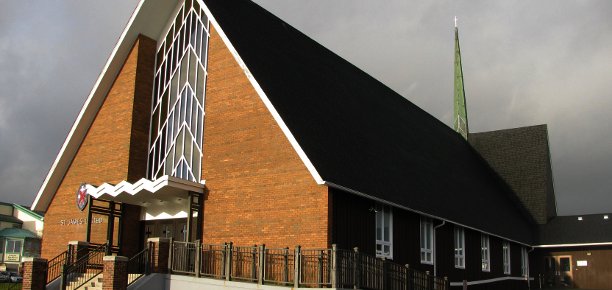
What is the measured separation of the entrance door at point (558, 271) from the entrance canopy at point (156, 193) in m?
25.3

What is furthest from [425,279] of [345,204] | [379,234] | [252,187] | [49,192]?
[49,192]

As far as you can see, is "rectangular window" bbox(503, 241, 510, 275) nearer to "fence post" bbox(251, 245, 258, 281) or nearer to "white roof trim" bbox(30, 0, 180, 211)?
"fence post" bbox(251, 245, 258, 281)

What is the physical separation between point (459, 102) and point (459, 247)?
2418 cm

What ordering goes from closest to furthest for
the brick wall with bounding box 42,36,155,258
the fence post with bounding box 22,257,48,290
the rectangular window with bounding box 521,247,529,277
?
the fence post with bounding box 22,257,48,290, the brick wall with bounding box 42,36,155,258, the rectangular window with bounding box 521,247,529,277

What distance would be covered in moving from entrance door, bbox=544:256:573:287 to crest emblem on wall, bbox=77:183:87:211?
2707 centimetres

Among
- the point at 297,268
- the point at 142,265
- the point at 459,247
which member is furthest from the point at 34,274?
the point at 459,247

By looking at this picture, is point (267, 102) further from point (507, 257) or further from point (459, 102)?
point (459, 102)

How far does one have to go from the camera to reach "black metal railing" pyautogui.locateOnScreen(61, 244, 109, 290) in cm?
2016

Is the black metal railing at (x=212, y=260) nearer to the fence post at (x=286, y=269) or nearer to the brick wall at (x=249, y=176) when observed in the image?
the brick wall at (x=249, y=176)

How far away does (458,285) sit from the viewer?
26141 millimetres

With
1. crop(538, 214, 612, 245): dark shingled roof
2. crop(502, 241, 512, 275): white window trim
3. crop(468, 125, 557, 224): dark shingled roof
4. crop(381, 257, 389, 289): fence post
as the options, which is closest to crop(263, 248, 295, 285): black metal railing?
crop(381, 257, 389, 289): fence post

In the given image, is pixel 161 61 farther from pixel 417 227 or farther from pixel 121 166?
pixel 417 227

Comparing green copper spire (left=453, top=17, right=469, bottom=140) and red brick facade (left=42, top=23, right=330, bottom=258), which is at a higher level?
green copper spire (left=453, top=17, right=469, bottom=140)

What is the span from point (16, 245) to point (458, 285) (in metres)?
55.2
